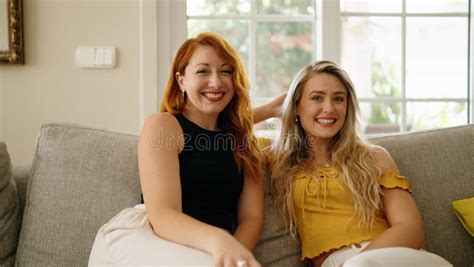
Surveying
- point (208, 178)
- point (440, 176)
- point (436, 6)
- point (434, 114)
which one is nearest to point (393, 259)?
point (208, 178)

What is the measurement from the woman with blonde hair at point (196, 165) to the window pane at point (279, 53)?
123cm

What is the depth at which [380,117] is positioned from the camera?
285 centimetres

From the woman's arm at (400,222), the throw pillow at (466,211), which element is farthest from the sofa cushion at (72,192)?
the throw pillow at (466,211)

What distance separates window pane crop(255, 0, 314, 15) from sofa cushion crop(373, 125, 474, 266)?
108 centimetres

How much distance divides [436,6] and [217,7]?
1122 millimetres

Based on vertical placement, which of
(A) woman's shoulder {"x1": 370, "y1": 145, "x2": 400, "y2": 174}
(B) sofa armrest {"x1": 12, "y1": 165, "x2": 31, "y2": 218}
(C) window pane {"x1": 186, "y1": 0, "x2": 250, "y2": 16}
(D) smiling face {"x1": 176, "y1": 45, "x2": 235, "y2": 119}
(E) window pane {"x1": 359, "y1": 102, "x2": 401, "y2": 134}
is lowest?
(B) sofa armrest {"x1": 12, "y1": 165, "x2": 31, "y2": 218}

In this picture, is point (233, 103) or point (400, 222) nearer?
point (400, 222)

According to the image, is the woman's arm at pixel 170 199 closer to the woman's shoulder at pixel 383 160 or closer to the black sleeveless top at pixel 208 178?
the black sleeveless top at pixel 208 178

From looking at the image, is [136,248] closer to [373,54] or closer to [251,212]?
[251,212]

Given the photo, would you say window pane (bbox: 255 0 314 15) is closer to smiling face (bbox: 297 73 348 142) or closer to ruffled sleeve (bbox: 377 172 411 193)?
smiling face (bbox: 297 73 348 142)

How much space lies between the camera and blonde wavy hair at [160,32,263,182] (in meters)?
1.68

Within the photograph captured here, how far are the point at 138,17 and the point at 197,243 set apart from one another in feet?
4.77

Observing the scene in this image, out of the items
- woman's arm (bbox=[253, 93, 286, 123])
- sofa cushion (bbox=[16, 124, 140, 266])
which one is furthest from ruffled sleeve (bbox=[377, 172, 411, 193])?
sofa cushion (bbox=[16, 124, 140, 266])

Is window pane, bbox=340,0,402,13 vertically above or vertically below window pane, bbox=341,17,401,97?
above
